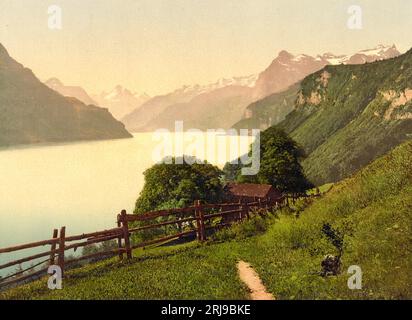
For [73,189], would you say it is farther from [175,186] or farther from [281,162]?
[175,186]

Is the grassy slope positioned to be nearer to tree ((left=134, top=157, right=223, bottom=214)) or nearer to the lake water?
tree ((left=134, top=157, right=223, bottom=214))

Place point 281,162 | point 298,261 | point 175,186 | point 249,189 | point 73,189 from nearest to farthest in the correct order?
1. point 298,261
2. point 175,186
3. point 281,162
4. point 249,189
5. point 73,189

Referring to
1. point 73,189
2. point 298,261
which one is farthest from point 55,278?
point 73,189

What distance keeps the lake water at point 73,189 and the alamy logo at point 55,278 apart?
200 ft

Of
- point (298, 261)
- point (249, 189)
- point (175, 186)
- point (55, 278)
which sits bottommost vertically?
point (249, 189)

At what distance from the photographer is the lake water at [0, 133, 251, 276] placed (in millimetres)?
96375

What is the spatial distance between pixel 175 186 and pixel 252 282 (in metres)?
28.8

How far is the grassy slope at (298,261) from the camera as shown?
11034 mm

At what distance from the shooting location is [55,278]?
14367mm

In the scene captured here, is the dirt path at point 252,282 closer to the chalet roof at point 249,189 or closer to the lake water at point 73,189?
the chalet roof at point 249,189

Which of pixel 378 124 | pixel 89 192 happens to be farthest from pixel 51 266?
pixel 378 124

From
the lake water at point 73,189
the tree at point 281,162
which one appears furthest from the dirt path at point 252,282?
the lake water at point 73,189
